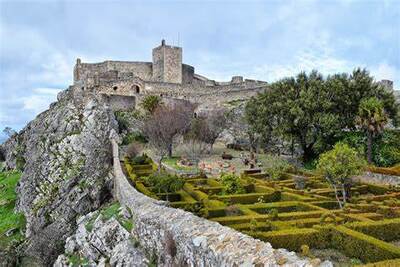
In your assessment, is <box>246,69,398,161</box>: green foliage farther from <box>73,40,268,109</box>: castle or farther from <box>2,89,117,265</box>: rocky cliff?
<box>73,40,268,109</box>: castle

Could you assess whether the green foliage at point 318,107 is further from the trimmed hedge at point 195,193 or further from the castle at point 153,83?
the castle at point 153,83

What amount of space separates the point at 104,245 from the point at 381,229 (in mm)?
12684

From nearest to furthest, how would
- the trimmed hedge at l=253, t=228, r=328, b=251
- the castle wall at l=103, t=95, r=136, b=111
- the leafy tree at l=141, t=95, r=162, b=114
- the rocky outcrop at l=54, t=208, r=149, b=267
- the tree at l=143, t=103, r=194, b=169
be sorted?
the trimmed hedge at l=253, t=228, r=328, b=251
the rocky outcrop at l=54, t=208, r=149, b=267
the tree at l=143, t=103, r=194, b=169
the leafy tree at l=141, t=95, r=162, b=114
the castle wall at l=103, t=95, r=136, b=111

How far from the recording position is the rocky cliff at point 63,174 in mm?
31609

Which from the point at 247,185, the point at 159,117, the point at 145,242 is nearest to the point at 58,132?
the point at 159,117

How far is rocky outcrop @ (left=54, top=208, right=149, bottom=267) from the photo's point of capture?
16.0 metres

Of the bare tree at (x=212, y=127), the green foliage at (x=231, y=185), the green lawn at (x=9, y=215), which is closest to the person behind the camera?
the green foliage at (x=231, y=185)

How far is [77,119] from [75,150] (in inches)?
244

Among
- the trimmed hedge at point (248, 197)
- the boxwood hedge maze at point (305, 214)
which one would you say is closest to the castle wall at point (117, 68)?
the boxwood hedge maze at point (305, 214)

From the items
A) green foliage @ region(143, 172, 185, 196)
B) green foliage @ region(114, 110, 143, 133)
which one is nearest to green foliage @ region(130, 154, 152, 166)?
green foliage @ region(143, 172, 185, 196)

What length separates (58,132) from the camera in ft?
149

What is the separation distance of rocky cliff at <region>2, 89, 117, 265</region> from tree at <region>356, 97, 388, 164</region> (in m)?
22.8

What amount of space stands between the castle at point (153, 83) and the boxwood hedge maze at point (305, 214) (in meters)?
28.2

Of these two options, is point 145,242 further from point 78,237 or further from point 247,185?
point 247,185
